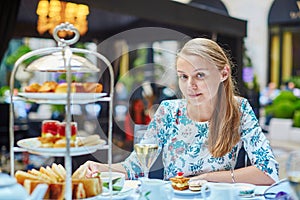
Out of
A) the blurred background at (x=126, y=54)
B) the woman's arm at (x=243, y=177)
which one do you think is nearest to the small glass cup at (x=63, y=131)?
the woman's arm at (x=243, y=177)

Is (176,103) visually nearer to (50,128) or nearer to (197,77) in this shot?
(197,77)

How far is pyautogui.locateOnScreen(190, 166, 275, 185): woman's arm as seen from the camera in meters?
2.00

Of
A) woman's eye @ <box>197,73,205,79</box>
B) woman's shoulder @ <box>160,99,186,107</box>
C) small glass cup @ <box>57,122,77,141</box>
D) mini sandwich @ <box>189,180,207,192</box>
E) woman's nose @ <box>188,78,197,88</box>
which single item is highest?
woman's eye @ <box>197,73,205,79</box>

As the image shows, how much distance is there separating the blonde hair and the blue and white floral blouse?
0.03 metres

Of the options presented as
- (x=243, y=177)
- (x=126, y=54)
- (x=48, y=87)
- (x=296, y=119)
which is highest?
(x=126, y=54)

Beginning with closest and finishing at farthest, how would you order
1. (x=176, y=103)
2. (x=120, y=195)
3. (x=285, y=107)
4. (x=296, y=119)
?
(x=120, y=195), (x=176, y=103), (x=296, y=119), (x=285, y=107)

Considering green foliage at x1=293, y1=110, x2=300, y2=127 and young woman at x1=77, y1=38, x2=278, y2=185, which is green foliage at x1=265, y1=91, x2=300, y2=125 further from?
young woman at x1=77, y1=38, x2=278, y2=185

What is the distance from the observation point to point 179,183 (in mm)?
1710

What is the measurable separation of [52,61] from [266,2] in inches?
490

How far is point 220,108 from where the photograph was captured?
7.20ft

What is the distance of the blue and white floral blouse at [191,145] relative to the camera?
2072 millimetres

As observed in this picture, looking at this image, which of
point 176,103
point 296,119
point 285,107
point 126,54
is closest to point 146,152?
point 176,103

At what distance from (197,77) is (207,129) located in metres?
0.26

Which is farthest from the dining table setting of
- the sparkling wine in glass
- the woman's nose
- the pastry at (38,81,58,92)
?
the woman's nose
